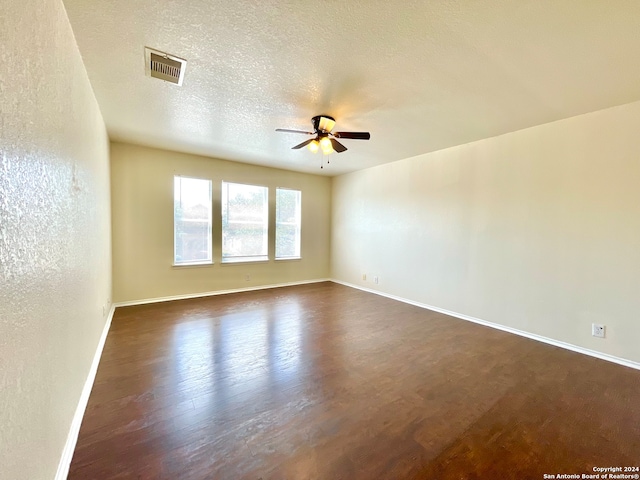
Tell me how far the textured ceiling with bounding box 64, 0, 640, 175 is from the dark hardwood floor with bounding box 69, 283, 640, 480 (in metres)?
2.51

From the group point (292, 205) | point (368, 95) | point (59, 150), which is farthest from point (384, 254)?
point (59, 150)

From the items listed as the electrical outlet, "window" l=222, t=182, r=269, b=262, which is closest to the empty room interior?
the electrical outlet

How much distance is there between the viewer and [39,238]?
1127 mm

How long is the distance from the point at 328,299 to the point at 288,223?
6.39 ft

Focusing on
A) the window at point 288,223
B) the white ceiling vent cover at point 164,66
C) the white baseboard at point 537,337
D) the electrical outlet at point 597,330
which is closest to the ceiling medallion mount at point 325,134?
the white ceiling vent cover at point 164,66

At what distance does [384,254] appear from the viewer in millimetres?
5133

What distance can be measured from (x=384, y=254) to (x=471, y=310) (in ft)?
5.73

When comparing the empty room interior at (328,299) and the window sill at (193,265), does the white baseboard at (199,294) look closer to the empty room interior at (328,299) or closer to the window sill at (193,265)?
the empty room interior at (328,299)

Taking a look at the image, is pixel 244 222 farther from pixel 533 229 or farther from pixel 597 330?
pixel 597 330

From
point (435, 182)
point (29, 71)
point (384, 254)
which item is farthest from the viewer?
point (384, 254)

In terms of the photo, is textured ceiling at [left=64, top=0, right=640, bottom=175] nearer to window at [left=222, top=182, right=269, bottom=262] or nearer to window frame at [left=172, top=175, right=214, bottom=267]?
window frame at [left=172, top=175, right=214, bottom=267]

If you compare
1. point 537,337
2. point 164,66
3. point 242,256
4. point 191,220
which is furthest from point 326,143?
point 537,337

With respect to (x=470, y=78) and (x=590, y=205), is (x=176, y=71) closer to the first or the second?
(x=470, y=78)

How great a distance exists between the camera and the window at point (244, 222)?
16.5ft
